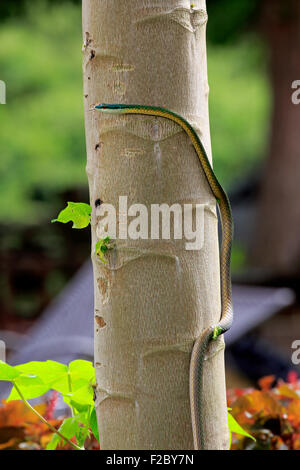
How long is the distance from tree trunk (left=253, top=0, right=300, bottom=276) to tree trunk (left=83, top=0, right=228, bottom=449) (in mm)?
5053

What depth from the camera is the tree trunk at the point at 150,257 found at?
83 centimetres

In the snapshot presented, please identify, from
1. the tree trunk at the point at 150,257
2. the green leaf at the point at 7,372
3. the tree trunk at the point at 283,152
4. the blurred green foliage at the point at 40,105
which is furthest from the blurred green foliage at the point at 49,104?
the green leaf at the point at 7,372

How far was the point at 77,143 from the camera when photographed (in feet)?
23.1

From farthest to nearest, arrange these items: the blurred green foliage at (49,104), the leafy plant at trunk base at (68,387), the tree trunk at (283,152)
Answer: the blurred green foliage at (49,104) < the tree trunk at (283,152) < the leafy plant at trunk base at (68,387)

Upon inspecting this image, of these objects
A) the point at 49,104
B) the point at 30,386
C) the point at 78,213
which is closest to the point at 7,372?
the point at 30,386

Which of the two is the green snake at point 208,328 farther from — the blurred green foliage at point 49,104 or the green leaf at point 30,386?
the blurred green foliage at point 49,104

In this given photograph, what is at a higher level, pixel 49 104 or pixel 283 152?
pixel 49 104

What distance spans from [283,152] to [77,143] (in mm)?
2303

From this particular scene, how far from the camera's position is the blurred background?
5797mm

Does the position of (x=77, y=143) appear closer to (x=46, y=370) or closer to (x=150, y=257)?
(x=46, y=370)

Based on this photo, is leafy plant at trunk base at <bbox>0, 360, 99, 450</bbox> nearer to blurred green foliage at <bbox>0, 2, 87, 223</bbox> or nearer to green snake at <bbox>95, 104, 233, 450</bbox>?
green snake at <bbox>95, 104, 233, 450</bbox>

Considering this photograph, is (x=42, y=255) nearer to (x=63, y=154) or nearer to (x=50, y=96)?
(x=63, y=154)

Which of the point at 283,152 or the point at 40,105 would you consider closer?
the point at 283,152

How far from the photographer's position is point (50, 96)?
270 inches
